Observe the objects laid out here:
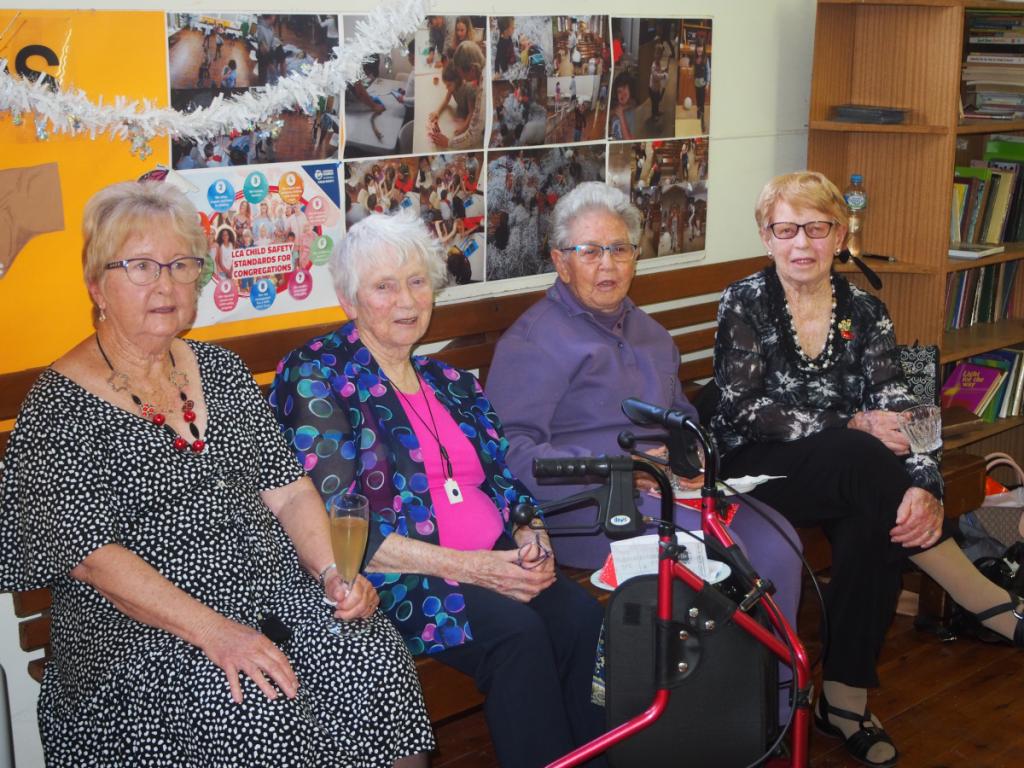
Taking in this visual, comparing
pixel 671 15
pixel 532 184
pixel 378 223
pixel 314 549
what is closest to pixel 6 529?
pixel 314 549

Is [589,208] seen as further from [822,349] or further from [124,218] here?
[124,218]

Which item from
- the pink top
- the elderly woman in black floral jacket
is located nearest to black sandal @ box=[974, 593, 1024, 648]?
the elderly woman in black floral jacket

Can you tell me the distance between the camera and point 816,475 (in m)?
3.04

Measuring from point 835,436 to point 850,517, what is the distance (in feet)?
0.67

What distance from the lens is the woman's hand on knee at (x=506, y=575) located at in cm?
246

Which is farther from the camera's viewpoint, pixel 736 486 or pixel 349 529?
pixel 736 486

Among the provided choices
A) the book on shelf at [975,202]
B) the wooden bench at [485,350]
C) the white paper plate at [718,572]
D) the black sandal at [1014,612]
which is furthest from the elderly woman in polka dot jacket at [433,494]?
the book on shelf at [975,202]

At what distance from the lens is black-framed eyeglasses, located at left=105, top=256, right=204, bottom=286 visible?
7.41 ft

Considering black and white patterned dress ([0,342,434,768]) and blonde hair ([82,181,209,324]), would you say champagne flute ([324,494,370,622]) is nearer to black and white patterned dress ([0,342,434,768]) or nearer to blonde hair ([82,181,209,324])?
black and white patterned dress ([0,342,434,768])

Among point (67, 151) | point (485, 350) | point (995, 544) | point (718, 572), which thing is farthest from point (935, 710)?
point (67, 151)

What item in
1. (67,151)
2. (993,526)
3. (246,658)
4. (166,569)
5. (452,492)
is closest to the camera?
(246,658)

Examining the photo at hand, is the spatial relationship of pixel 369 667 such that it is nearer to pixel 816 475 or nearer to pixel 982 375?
pixel 816 475

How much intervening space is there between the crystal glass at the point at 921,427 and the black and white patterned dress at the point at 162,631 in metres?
1.44

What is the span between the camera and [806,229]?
3217 millimetres
